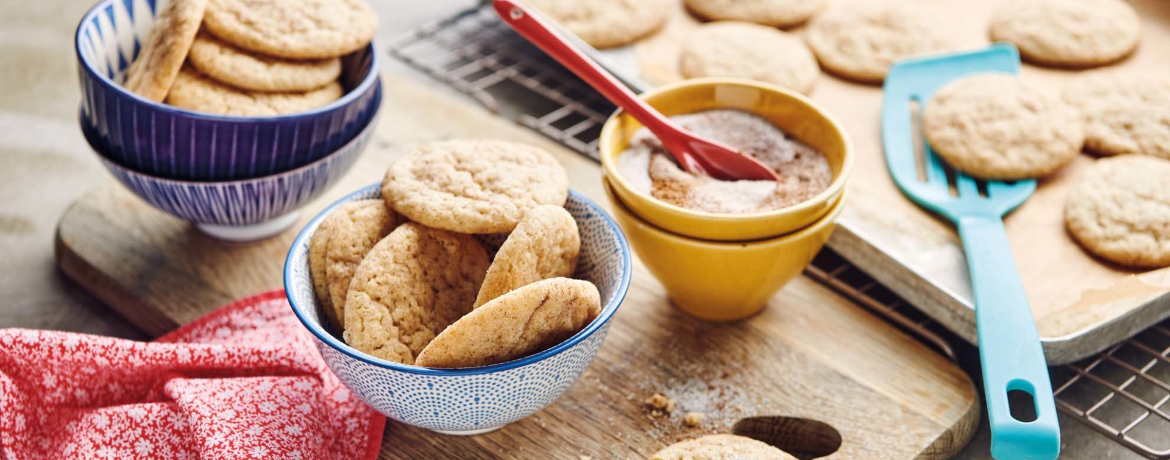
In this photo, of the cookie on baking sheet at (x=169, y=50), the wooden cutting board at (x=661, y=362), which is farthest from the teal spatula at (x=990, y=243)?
the cookie on baking sheet at (x=169, y=50)

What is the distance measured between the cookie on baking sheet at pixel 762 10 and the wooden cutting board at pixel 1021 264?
0.31 meters

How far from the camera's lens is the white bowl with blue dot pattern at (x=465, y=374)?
0.93m

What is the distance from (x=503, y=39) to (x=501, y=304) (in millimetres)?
1298

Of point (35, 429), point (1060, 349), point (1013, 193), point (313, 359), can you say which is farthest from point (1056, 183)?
point (35, 429)

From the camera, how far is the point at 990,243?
4.21 ft

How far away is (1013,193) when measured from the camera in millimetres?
1451

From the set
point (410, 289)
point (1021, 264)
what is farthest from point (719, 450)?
point (1021, 264)

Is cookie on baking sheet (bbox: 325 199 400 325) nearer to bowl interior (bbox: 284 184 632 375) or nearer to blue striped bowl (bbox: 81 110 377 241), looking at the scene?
bowl interior (bbox: 284 184 632 375)

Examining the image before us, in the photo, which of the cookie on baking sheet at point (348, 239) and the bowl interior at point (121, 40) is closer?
the cookie on baking sheet at point (348, 239)

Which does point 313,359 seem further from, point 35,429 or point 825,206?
point 825,206

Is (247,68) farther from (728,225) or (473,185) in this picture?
(728,225)

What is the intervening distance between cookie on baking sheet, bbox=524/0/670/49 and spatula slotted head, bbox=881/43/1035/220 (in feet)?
1.64

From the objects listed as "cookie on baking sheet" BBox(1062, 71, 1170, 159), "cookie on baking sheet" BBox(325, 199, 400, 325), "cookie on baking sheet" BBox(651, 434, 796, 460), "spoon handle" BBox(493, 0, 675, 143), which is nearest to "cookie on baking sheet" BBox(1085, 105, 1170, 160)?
"cookie on baking sheet" BBox(1062, 71, 1170, 159)

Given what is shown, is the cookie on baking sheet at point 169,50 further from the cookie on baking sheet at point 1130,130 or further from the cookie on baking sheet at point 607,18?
the cookie on baking sheet at point 1130,130
